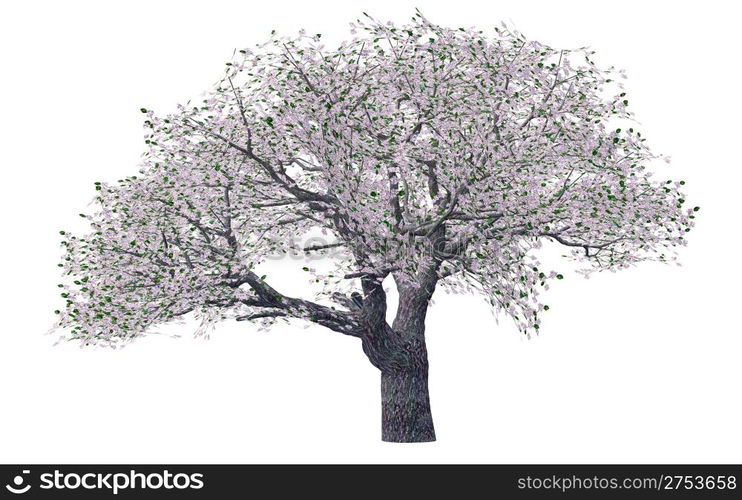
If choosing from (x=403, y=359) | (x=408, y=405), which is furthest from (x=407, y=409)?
(x=403, y=359)

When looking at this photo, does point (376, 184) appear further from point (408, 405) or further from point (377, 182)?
point (408, 405)

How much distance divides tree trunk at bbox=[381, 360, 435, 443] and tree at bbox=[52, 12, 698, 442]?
3.82ft

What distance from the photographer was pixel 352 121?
20.5 metres

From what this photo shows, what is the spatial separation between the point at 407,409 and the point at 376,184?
464 cm

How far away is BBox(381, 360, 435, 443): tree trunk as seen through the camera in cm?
2214

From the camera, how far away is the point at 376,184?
21.3m

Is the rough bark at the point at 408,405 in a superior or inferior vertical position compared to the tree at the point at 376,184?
inferior

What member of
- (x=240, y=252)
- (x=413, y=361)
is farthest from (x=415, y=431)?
(x=240, y=252)

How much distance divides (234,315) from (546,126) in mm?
7191

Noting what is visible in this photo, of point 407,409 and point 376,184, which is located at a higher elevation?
point 376,184

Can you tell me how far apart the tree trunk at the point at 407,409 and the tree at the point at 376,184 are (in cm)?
116

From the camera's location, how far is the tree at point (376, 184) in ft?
65.9

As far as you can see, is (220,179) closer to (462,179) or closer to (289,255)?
(289,255)

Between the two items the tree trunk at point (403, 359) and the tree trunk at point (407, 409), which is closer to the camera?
the tree trunk at point (403, 359)
